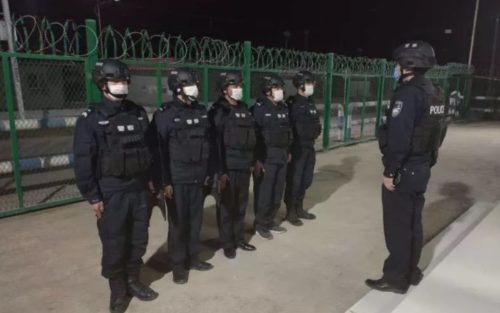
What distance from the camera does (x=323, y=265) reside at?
3900 millimetres

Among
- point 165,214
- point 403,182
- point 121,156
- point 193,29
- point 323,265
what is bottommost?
point 323,265

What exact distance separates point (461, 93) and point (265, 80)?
15.4 m

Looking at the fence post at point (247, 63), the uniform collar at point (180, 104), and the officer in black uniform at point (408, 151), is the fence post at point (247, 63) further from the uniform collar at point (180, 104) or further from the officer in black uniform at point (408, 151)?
the officer in black uniform at point (408, 151)

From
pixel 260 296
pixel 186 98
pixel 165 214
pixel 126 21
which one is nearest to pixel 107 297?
pixel 165 214

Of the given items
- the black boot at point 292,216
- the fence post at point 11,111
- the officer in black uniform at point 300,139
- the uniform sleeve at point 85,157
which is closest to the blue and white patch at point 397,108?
the officer in black uniform at point 300,139

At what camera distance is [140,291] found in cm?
324

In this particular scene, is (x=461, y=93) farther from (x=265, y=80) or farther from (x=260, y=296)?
(x=260, y=296)

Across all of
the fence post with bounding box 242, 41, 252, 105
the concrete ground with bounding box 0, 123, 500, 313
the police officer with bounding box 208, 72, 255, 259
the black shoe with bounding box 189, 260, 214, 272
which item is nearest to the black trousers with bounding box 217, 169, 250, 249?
the police officer with bounding box 208, 72, 255, 259

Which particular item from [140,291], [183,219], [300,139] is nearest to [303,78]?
[300,139]

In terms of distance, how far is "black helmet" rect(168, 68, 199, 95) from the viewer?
3369mm

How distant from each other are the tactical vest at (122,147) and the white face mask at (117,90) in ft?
0.40

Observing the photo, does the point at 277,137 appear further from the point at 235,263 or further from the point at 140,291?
the point at 140,291

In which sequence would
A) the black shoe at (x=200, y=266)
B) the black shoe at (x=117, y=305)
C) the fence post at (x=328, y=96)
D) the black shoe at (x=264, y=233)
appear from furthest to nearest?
the fence post at (x=328, y=96)
the black shoe at (x=264, y=233)
the black shoe at (x=200, y=266)
the black shoe at (x=117, y=305)

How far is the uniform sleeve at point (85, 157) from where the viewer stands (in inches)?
→ 110
